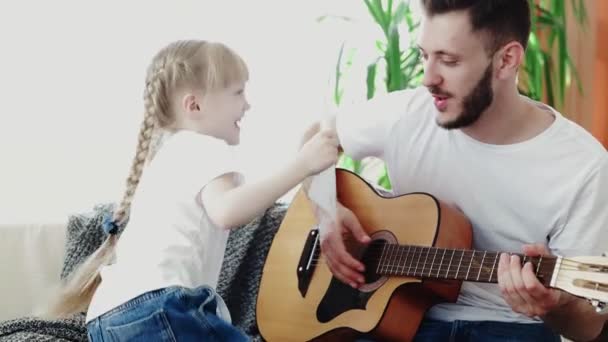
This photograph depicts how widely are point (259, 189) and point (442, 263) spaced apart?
0.39 metres

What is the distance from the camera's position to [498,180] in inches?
71.6

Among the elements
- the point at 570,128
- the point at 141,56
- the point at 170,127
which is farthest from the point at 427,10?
the point at 141,56

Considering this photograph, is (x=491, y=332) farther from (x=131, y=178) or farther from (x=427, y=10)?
(x=131, y=178)

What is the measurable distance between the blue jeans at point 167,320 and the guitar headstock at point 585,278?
0.58 metres

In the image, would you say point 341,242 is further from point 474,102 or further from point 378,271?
point 474,102

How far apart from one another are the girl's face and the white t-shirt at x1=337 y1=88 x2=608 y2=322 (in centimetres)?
33

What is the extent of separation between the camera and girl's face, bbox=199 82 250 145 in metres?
1.81

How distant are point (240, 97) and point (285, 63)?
1211mm

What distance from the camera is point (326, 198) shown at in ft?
6.54

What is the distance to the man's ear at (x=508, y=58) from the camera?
6.00ft

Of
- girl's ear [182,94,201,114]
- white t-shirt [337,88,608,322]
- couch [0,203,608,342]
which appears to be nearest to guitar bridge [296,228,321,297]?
white t-shirt [337,88,608,322]

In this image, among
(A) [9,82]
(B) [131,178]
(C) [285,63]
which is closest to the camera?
(B) [131,178]

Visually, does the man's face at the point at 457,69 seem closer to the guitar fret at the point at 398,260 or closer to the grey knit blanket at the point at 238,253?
the guitar fret at the point at 398,260

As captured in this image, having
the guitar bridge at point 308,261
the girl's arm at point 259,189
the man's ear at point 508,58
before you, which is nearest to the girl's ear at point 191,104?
the girl's arm at point 259,189
